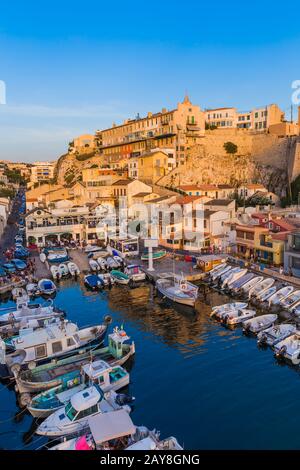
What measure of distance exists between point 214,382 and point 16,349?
35.2ft

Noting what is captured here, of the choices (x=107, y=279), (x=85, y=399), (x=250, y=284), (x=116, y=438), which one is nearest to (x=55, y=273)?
(x=107, y=279)

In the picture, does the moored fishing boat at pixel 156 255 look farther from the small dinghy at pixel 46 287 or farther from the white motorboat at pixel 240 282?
the white motorboat at pixel 240 282

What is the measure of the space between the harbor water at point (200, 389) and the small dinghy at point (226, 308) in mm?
709

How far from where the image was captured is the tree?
73750 mm

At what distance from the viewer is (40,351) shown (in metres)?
20.3

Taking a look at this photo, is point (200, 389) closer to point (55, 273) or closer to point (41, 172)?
point (55, 273)

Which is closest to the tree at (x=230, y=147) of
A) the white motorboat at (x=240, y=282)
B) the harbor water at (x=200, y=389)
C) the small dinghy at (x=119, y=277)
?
the white motorboat at (x=240, y=282)

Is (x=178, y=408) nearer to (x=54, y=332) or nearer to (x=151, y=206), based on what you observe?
(x=54, y=332)

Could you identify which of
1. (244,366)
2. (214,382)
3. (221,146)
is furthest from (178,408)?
(221,146)

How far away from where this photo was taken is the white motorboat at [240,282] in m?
30.2

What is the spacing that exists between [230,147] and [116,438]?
68.2 metres

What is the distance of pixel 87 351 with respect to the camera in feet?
68.8

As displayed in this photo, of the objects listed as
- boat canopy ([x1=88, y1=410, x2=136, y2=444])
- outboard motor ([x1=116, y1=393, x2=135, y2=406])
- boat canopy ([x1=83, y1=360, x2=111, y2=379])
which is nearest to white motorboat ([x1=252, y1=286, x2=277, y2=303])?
boat canopy ([x1=83, y1=360, x2=111, y2=379])

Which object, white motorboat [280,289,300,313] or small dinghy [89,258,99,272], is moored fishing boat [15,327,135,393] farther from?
small dinghy [89,258,99,272]
